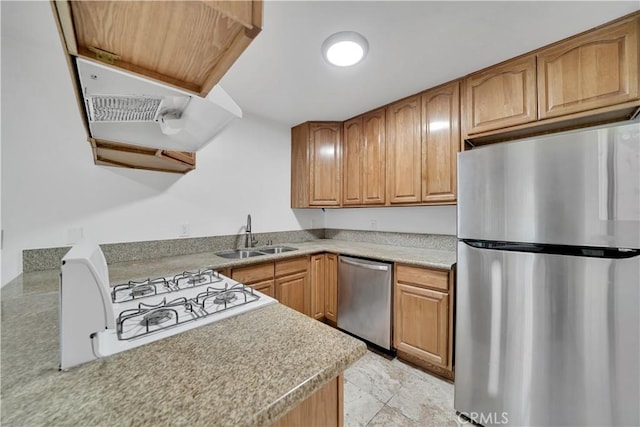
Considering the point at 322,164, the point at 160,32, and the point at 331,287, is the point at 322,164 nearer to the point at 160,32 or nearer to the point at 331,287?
the point at 331,287

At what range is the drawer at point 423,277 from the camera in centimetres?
174

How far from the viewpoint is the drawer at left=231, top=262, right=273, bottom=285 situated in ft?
6.10

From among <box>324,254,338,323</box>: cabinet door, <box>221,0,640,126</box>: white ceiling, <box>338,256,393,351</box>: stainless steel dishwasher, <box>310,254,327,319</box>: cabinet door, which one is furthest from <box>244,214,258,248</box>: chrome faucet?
<box>221,0,640,126</box>: white ceiling

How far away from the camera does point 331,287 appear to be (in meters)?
2.49

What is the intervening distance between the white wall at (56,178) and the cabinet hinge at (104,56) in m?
1.21

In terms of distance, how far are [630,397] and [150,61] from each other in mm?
2234

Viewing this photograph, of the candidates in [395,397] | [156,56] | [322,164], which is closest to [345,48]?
[156,56]

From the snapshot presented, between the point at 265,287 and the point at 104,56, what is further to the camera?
the point at 265,287

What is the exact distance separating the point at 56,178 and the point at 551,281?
9.77ft

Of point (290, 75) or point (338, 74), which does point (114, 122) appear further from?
point (338, 74)

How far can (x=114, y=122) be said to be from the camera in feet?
3.53

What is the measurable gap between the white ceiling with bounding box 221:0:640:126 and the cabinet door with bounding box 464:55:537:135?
81mm

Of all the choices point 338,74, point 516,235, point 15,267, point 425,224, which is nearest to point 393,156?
point 425,224

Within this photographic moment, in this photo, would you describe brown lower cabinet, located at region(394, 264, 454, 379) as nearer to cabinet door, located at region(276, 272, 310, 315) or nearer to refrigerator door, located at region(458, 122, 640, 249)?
refrigerator door, located at region(458, 122, 640, 249)
